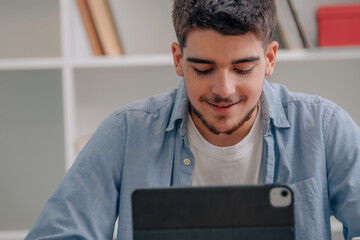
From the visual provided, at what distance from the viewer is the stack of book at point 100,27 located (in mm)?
1821

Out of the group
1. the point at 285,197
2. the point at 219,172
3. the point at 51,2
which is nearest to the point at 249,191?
the point at 285,197

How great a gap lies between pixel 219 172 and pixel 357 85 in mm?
1001

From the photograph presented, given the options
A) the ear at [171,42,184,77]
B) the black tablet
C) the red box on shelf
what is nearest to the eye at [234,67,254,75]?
the ear at [171,42,184,77]

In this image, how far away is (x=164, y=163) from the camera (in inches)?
50.1

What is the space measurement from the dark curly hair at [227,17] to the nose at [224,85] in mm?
90

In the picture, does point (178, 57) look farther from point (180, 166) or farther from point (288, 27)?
point (288, 27)

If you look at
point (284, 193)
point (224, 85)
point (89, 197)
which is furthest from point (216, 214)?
point (89, 197)

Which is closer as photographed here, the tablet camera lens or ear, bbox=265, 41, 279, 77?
the tablet camera lens

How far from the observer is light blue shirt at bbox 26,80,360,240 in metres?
1.18

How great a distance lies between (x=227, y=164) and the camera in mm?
1259

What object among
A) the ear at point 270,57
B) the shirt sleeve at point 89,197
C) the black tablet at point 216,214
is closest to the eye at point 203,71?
the ear at point 270,57

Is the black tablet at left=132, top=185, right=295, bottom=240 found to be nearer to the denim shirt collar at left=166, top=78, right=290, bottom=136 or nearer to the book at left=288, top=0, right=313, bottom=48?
the denim shirt collar at left=166, top=78, right=290, bottom=136

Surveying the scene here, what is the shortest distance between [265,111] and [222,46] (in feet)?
0.91

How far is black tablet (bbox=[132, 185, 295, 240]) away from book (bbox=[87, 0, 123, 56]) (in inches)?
46.4
